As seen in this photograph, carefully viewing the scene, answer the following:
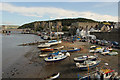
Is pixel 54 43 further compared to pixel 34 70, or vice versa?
pixel 54 43

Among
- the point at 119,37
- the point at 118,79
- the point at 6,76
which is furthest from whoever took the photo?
the point at 119,37

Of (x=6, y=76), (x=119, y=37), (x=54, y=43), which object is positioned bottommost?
(x=6, y=76)

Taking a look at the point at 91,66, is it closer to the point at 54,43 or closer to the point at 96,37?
the point at 54,43

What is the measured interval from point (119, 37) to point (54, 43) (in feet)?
93.4

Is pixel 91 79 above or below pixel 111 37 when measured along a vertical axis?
below

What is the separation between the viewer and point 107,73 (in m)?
13.7

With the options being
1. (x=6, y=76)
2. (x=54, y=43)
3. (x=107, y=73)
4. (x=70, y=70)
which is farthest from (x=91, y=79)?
(x=54, y=43)

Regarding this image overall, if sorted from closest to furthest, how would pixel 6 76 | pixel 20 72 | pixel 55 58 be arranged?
pixel 6 76 → pixel 20 72 → pixel 55 58

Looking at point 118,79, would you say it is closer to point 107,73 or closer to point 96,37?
point 107,73

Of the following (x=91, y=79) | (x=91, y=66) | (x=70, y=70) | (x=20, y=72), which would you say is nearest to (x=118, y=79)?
(x=91, y=79)

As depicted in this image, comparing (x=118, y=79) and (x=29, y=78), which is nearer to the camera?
(x=118, y=79)

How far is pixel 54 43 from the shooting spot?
1671 inches

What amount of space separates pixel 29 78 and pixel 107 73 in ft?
40.5

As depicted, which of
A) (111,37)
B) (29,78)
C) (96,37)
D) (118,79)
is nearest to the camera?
(118,79)
